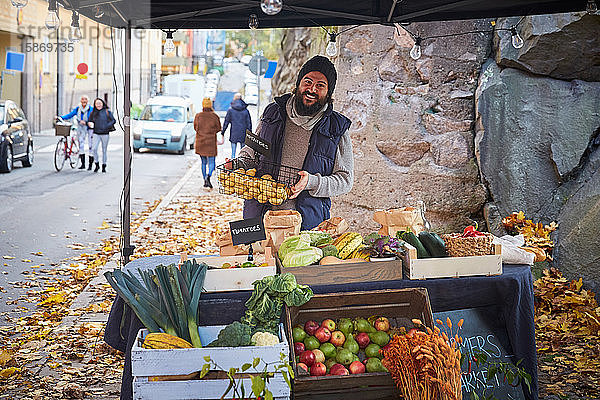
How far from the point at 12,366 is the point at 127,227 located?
1.40 m

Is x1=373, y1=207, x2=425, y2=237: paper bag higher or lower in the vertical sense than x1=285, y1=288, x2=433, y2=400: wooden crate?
higher

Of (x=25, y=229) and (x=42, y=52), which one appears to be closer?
(x=25, y=229)

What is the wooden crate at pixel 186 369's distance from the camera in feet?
10.8

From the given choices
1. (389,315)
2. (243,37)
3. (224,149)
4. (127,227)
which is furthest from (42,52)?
(243,37)

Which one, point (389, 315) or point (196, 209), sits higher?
point (389, 315)

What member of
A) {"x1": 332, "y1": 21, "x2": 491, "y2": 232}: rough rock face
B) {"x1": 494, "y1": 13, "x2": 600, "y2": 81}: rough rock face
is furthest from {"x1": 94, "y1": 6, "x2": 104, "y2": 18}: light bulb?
{"x1": 494, "y1": 13, "x2": 600, "y2": 81}: rough rock face

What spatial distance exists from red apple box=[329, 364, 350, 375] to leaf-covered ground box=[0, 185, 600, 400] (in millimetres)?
1803

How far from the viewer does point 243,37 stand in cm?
6725

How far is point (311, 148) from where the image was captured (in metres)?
5.60

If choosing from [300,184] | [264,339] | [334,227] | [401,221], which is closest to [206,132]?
[300,184]

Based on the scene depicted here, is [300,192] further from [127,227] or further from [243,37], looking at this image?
[243,37]

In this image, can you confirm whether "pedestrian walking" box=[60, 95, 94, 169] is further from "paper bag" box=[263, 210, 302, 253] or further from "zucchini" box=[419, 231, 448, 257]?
"zucchini" box=[419, 231, 448, 257]

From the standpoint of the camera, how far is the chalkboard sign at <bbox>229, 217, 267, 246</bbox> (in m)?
3.94

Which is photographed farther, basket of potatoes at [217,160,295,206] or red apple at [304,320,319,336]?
basket of potatoes at [217,160,295,206]
